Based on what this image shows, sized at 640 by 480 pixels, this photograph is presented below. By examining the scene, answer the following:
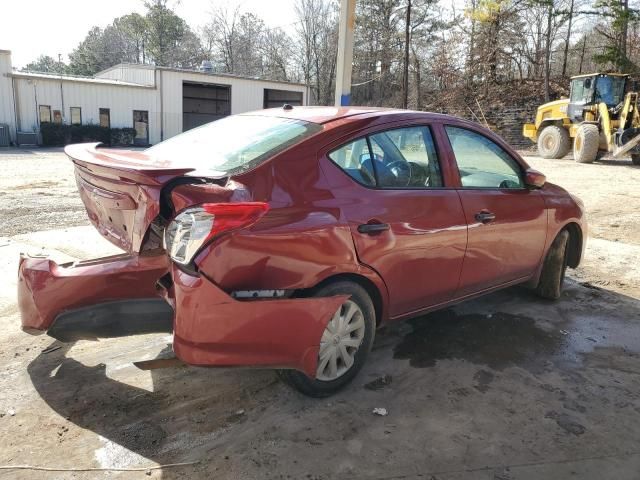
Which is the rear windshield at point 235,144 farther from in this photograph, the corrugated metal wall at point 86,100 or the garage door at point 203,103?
the garage door at point 203,103

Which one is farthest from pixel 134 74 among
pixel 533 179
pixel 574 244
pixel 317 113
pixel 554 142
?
pixel 533 179

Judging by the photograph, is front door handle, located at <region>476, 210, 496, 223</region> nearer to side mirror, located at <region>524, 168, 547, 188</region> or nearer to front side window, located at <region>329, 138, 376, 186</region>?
side mirror, located at <region>524, 168, 547, 188</region>

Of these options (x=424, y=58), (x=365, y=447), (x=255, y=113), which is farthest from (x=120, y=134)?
(x=365, y=447)

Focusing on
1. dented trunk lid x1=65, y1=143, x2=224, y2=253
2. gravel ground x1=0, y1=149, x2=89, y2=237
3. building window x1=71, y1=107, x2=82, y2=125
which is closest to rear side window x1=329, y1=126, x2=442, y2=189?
dented trunk lid x1=65, y1=143, x2=224, y2=253

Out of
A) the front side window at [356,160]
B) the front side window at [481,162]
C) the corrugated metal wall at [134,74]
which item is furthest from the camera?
the corrugated metal wall at [134,74]

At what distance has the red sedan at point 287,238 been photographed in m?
2.62

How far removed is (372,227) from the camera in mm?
3066

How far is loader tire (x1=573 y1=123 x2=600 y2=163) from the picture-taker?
17500mm

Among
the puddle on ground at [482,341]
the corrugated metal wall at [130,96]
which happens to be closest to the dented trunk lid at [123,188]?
the puddle on ground at [482,341]

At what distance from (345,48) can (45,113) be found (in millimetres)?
23151

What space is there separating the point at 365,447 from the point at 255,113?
8.00 ft

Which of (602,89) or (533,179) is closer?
(533,179)

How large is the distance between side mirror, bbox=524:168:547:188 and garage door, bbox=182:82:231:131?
29982mm

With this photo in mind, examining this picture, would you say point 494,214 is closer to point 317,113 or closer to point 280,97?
point 317,113
